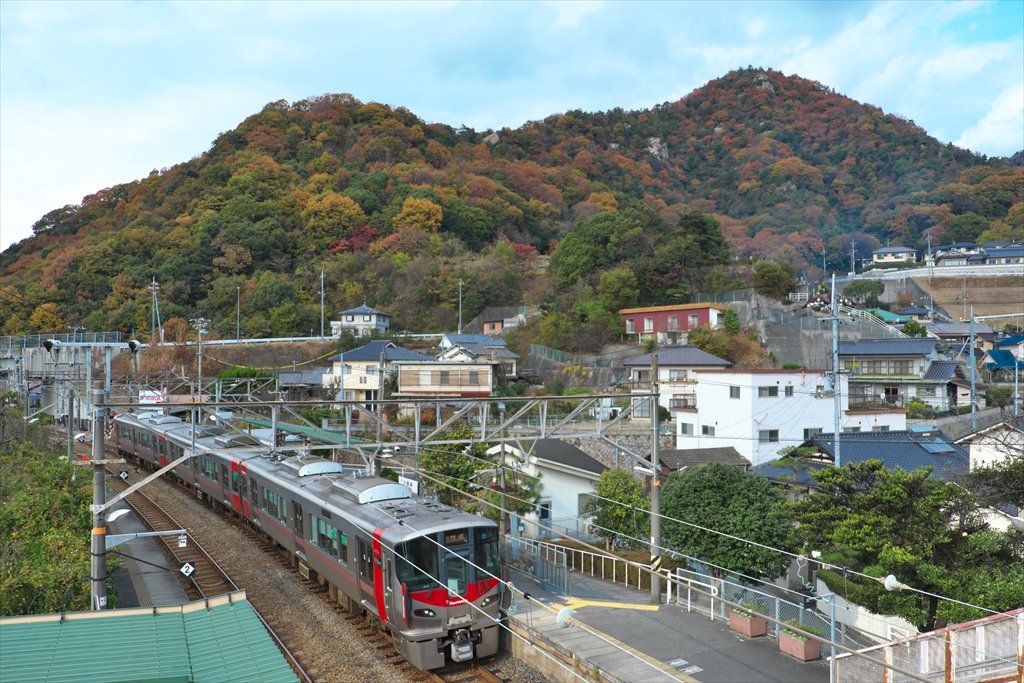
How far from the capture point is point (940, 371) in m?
31.8

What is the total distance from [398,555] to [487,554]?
133 centimetres

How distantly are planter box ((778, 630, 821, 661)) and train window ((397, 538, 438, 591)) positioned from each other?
469cm

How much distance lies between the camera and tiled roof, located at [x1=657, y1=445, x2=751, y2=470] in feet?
72.3

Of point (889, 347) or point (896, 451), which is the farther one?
point (889, 347)

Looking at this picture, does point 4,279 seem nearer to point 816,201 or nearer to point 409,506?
point 409,506

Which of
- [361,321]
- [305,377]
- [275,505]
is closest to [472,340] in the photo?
[305,377]

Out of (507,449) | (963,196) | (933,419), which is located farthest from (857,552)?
(963,196)

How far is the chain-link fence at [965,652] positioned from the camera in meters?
8.30

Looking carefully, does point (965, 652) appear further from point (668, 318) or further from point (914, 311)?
point (914, 311)

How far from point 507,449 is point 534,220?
42.2 meters

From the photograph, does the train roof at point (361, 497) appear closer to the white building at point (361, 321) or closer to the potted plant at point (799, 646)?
the potted plant at point (799, 646)

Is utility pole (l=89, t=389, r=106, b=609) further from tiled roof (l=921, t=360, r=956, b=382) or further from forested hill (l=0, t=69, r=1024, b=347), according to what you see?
tiled roof (l=921, t=360, r=956, b=382)

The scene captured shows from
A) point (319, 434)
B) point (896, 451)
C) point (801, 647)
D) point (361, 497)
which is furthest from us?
point (319, 434)

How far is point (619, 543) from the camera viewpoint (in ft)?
57.7
